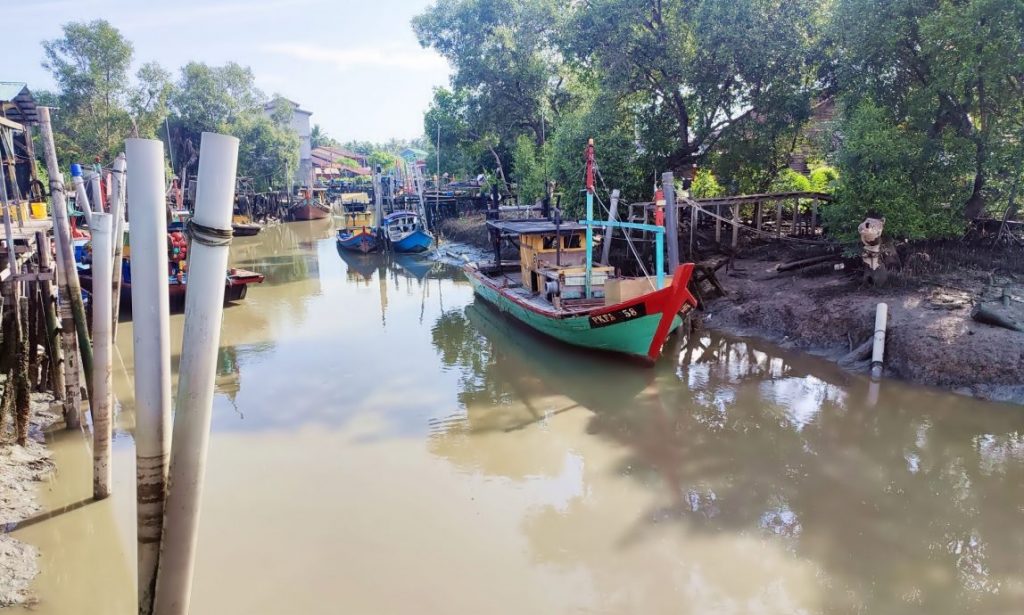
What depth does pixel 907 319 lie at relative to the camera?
33.7ft

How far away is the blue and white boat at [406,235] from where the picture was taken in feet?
88.8

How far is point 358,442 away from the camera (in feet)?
27.7

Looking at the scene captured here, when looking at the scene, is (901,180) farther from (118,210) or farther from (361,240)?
(361,240)

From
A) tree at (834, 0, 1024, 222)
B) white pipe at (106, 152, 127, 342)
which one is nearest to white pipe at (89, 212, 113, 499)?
white pipe at (106, 152, 127, 342)

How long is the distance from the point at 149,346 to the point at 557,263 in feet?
35.1

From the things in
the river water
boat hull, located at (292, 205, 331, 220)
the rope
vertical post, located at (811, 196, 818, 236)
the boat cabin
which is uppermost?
boat hull, located at (292, 205, 331, 220)

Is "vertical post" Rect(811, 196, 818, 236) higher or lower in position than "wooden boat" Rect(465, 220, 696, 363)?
higher

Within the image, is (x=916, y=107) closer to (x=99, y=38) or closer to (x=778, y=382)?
(x=778, y=382)

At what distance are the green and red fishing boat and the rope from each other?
789 cm

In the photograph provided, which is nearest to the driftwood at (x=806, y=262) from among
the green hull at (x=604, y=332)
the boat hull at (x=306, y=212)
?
the green hull at (x=604, y=332)

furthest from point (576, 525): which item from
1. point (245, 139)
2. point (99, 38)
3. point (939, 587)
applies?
point (245, 139)

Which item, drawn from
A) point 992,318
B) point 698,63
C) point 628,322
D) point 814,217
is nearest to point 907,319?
point 992,318

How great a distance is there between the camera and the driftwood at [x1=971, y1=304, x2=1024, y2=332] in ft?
30.5

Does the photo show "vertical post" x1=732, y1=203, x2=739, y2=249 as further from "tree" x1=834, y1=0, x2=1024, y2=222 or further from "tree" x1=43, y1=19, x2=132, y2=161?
"tree" x1=43, y1=19, x2=132, y2=161
